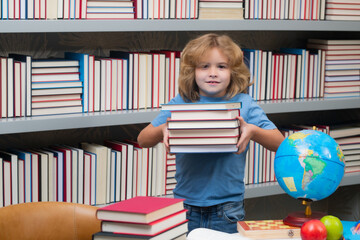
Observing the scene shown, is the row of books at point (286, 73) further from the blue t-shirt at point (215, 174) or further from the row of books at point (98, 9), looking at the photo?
the blue t-shirt at point (215, 174)

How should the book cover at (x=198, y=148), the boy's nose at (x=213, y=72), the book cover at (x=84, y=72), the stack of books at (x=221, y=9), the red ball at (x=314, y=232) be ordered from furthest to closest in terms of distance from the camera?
1. the stack of books at (x=221, y=9)
2. the book cover at (x=84, y=72)
3. the boy's nose at (x=213, y=72)
4. the book cover at (x=198, y=148)
5. the red ball at (x=314, y=232)

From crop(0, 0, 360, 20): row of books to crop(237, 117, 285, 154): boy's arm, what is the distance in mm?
926

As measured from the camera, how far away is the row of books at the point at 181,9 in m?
2.37

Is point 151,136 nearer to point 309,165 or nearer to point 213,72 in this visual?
point 213,72

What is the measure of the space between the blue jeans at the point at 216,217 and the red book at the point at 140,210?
0.58m

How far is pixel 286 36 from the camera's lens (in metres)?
3.41

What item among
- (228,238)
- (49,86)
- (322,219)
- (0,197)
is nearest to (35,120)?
(49,86)

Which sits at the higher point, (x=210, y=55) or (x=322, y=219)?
(x=210, y=55)

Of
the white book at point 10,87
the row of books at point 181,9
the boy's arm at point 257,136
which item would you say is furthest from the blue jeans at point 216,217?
the row of books at point 181,9

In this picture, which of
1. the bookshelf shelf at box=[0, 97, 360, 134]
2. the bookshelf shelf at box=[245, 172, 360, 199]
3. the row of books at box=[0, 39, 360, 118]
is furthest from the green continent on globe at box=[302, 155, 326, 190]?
the bookshelf shelf at box=[245, 172, 360, 199]

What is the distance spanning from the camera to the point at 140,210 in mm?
1335

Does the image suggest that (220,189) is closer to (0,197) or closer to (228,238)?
(228,238)

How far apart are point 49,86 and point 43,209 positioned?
2.66 ft

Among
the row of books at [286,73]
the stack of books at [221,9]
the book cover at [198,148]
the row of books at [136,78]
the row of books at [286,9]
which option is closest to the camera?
the book cover at [198,148]
